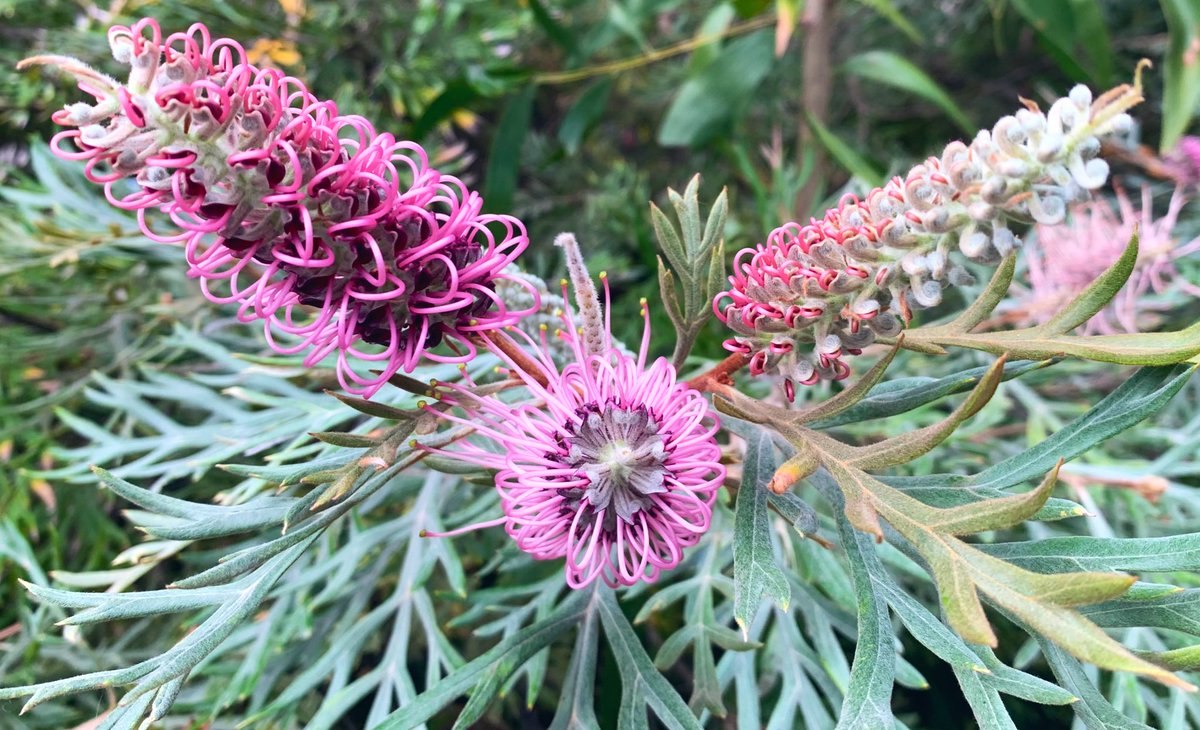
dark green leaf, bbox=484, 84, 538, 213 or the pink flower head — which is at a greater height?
dark green leaf, bbox=484, 84, 538, 213

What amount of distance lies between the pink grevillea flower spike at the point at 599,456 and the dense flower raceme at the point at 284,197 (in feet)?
0.13

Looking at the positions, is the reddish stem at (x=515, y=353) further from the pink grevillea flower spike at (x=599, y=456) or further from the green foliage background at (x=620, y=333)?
the green foliage background at (x=620, y=333)

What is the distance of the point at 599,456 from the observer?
324mm

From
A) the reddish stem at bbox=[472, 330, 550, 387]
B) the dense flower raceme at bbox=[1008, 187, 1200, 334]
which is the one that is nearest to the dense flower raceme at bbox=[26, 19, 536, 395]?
the reddish stem at bbox=[472, 330, 550, 387]

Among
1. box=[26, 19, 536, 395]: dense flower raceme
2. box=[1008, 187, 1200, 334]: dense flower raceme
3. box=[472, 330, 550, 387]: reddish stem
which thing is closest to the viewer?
box=[26, 19, 536, 395]: dense flower raceme

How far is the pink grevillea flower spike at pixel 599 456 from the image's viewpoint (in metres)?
0.33

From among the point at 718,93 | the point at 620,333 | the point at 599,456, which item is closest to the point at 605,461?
the point at 599,456

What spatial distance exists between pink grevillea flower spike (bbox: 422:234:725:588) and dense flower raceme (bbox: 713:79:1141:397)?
4 cm

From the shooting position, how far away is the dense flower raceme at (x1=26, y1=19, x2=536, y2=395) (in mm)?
257

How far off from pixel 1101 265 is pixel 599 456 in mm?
620

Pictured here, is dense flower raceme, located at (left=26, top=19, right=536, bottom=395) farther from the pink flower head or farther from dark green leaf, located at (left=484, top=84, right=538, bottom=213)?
dark green leaf, located at (left=484, top=84, right=538, bottom=213)

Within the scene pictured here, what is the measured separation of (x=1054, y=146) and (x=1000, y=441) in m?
0.55

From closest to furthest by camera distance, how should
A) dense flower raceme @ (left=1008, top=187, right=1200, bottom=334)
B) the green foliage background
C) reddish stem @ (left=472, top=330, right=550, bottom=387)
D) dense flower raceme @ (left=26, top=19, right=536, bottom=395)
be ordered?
dense flower raceme @ (left=26, top=19, right=536, bottom=395) → reddish stem @ (left=472, top=330, right=550, bottom=387) → the green foliage background → dense flower raceme @ (left=1008, top=187, right=1200, bottom=334)

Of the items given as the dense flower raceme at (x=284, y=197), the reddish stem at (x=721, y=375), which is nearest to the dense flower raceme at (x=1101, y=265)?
the reddish stem at (x=721, y=375)
